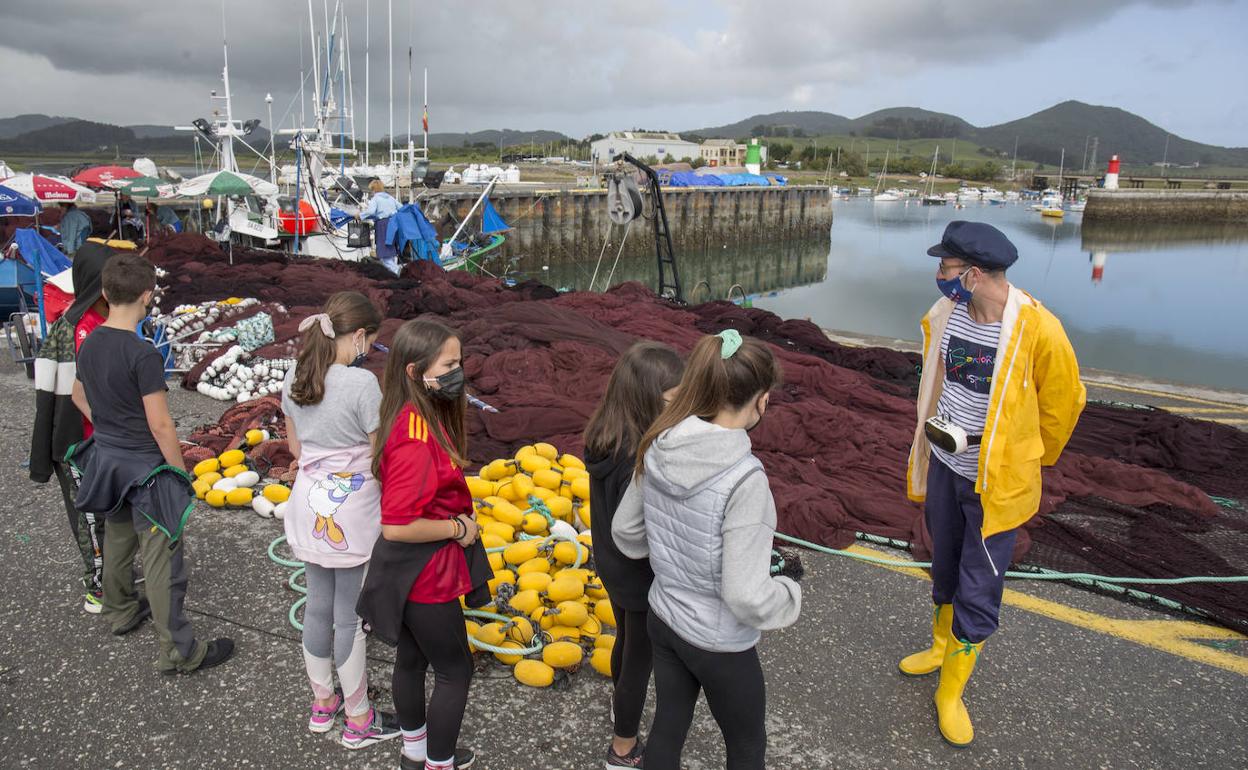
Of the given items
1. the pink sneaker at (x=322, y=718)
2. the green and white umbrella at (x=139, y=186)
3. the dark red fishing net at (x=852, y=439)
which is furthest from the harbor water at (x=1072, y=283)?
the green and white umbrella at (x=139, y=186)

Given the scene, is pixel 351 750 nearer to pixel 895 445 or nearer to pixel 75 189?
pixel 895 445

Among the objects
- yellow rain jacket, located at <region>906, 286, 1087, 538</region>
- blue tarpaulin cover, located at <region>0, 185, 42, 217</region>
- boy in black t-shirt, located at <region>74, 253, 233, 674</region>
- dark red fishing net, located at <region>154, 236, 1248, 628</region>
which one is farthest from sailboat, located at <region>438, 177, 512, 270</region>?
yellow rain jacket, located at <region>906, 286, 1087, 538</region>

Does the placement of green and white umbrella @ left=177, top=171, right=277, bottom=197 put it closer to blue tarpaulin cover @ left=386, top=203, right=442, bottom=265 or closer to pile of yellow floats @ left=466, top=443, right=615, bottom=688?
blue tarpaulin cover @ left=386, top=203, right=442, bottom=265

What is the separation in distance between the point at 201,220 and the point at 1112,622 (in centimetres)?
2088

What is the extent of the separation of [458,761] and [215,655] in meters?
1.22

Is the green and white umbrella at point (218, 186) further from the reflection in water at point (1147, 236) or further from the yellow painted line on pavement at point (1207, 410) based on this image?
the reflection in water at point (1147, 236)

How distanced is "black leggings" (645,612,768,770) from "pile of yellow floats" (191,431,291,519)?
2860 mm

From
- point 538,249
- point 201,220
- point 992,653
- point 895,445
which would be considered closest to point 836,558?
point 992,653

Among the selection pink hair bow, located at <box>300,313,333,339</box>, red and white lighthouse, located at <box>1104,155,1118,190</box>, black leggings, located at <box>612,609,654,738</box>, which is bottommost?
black leggings, located at <box>612,609,654,738</box>

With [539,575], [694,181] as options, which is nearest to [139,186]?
[539,575]

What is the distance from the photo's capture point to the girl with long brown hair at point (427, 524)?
214 cm

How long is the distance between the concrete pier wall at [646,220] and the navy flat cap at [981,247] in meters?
21.0

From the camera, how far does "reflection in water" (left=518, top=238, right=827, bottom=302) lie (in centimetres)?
2980

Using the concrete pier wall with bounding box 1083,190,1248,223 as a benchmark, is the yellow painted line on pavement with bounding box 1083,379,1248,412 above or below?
below
